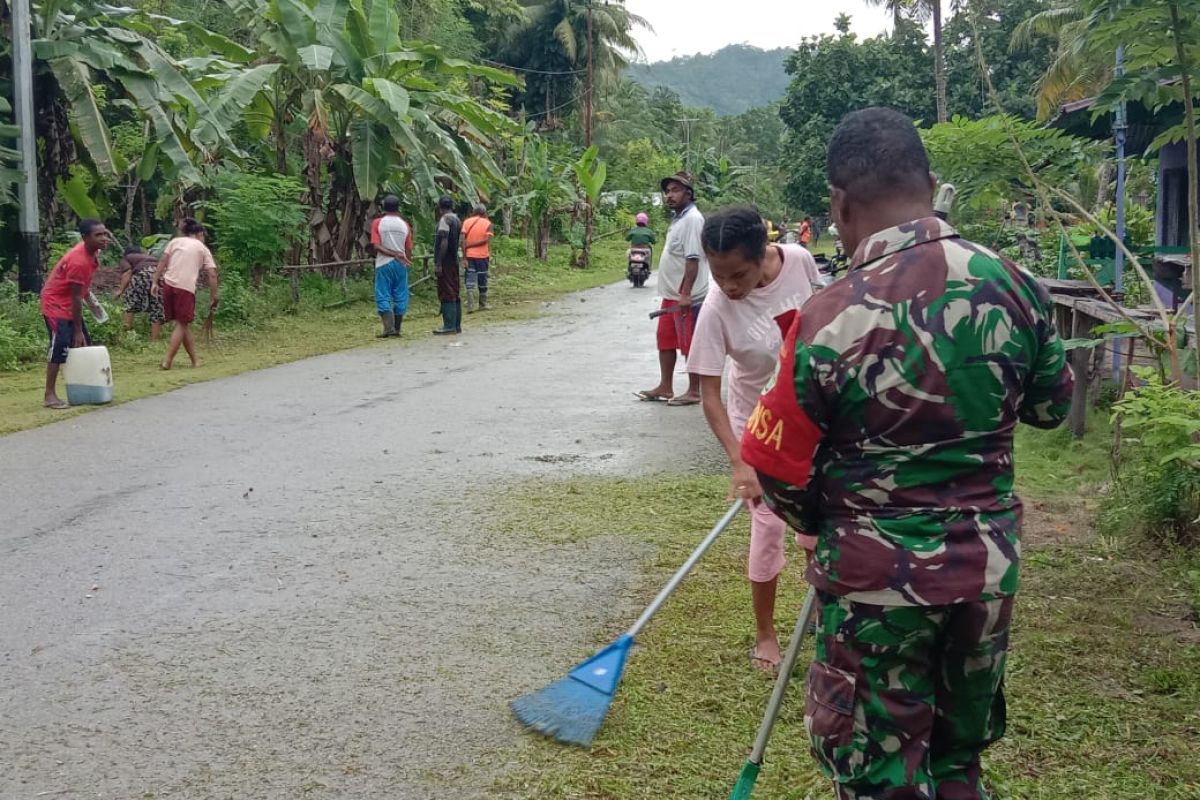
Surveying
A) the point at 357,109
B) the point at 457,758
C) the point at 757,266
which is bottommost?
the point at 457,758

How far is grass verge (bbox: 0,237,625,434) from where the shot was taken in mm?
10438

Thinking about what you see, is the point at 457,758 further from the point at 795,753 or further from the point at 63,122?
the point at 63,122

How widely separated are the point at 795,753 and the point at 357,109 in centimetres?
1527

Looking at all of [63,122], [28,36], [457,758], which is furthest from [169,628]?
[63,122]

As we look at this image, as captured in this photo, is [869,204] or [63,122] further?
[63,122]

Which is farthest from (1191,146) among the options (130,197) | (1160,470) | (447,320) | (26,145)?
(130,197)

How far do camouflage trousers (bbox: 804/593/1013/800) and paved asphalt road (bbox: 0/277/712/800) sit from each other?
136 cm

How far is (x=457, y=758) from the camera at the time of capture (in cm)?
339

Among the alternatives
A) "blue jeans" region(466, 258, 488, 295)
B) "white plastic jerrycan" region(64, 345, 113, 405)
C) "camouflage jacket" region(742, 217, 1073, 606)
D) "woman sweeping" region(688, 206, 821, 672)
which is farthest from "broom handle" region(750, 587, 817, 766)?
"blue jeans" region(466, 258, 488, 295)

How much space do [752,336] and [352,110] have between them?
1431cm

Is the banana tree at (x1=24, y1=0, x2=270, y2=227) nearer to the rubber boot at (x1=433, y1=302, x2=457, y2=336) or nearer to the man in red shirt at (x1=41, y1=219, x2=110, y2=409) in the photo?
the rubber boot at (x1=433, y1=302, x2=457, y2=336)

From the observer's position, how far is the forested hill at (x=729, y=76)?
456 feet

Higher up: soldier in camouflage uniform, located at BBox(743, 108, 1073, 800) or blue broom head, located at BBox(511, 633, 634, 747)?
soldier in camouflage uniform, located at BBox(743, 108, 1073, 800)

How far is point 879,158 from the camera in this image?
2.25 m
